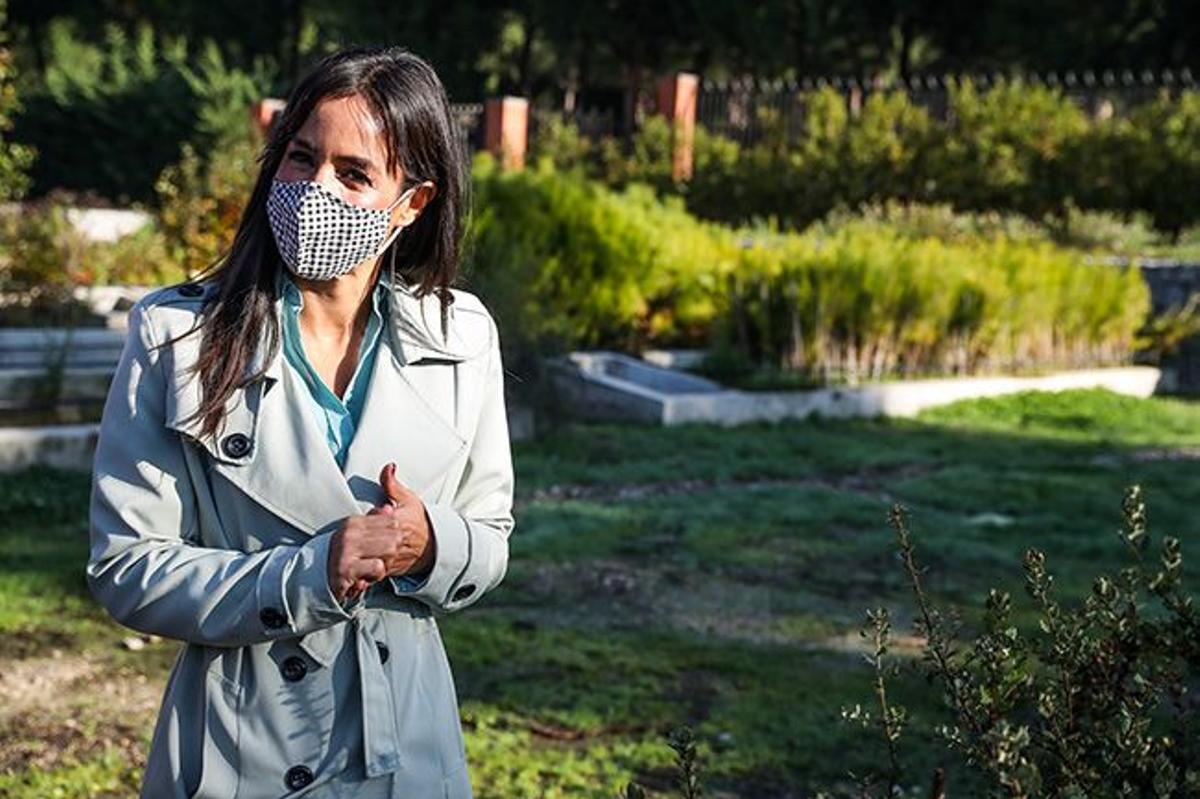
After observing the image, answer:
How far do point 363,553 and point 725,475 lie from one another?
743cm

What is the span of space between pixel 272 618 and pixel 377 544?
159mm

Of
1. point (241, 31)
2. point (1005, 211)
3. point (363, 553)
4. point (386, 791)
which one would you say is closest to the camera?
point (363, 553)

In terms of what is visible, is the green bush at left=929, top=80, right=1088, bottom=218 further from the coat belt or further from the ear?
the coat belt

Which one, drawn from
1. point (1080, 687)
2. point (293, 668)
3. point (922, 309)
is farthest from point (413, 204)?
point (922, 309)

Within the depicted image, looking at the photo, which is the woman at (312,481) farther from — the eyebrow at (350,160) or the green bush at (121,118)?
the green bush at (121,118)

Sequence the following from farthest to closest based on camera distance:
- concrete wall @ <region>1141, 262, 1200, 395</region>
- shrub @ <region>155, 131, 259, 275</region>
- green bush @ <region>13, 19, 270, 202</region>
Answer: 1. green bush @ <region>13, 19, 270, 202</region>
2. shrub @ <region>155, 131, 259, 275</region>
3. concrete wall @ <region>1141, 262, 1200, 395</region>

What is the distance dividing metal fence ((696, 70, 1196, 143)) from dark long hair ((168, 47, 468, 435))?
19.8m

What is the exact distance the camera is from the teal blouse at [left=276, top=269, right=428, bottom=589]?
214cm

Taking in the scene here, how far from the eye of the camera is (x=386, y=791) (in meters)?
2.14

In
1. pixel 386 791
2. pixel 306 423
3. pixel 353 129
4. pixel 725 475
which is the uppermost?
pixel 353 129

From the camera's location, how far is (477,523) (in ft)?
7.18

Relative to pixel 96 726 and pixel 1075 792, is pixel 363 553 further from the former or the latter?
pixel 96 726

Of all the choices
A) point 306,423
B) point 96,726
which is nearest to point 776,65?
point 96,726

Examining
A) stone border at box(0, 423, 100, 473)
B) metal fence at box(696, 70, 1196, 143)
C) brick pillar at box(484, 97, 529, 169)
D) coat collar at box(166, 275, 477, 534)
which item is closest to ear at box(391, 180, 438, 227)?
coat collar at box(166, 275, 477, 534)
